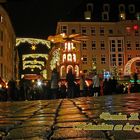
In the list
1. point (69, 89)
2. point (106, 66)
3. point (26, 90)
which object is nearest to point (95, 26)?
point (106, 66)

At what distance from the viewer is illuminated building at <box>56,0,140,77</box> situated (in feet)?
297

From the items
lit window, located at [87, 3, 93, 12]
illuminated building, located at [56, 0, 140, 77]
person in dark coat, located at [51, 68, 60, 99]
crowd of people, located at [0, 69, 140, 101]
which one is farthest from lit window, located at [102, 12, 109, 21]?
person in dark coat, located at [51, 68, 60, 99]

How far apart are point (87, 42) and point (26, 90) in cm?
6191

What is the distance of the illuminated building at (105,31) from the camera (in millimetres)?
90625

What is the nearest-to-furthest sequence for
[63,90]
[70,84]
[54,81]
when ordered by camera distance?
[54,81] → [70,84] → [63,90]

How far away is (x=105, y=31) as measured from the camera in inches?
3649

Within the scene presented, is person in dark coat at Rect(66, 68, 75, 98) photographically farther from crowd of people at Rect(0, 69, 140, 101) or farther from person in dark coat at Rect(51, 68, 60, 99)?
person in dark coat at Rect(51, 68, 60, 99)

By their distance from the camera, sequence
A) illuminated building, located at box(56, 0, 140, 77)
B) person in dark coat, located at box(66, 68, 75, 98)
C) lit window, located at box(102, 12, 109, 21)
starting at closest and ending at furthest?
person in dark coat, located at box(66, 68, 75, 98)
illuminated building, located at box(56, 0, 140, 77)
lit window, located at box(102, 12, 109, 21)

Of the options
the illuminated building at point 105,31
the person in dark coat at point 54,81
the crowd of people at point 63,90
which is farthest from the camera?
the illuminated building at point 105,31

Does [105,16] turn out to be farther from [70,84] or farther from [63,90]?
[70,84]

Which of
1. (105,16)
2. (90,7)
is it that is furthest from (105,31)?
(90,7)

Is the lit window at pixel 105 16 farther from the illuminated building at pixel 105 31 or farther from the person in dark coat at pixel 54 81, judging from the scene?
the person in dark coat at pixel 54 81

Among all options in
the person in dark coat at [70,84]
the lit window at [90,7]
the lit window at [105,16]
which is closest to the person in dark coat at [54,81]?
the person in dark coat at [70,84]

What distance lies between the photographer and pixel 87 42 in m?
92.7
